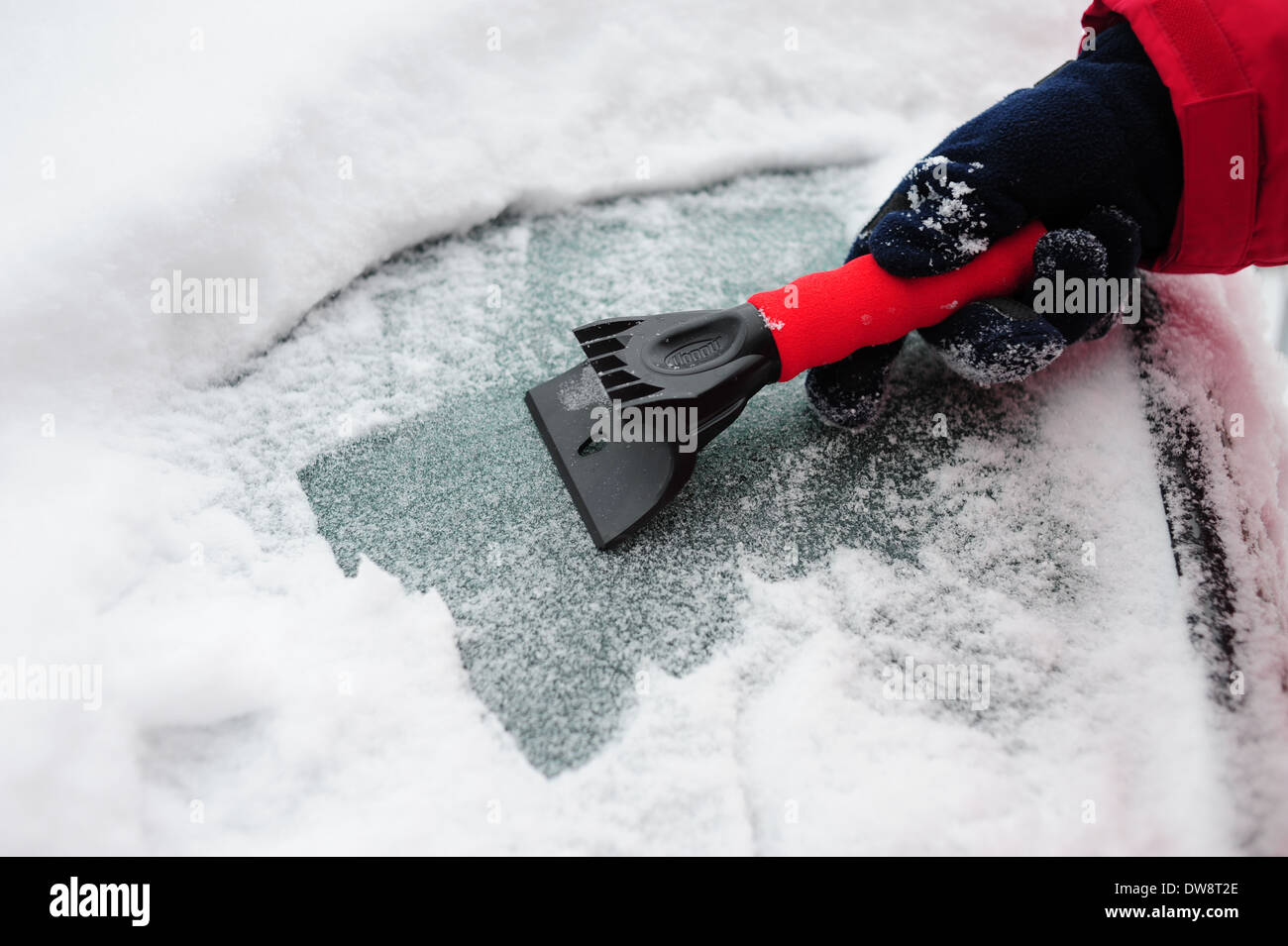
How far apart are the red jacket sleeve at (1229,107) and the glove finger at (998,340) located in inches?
8.3

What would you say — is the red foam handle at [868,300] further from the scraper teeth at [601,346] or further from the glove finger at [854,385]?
the scraper teeth at [601,346]

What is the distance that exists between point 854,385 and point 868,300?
0.10 m

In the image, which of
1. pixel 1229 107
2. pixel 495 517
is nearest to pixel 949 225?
pixel 1229 107

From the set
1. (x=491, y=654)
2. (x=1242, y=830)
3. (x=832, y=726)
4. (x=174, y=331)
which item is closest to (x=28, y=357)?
(x=174, y=331)

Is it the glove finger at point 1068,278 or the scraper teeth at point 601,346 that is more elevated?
the glove finger at point 1068,278

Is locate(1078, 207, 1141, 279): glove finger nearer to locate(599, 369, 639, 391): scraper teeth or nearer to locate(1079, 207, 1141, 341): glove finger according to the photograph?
locate(1079, 207, 1141, 341): glove finger

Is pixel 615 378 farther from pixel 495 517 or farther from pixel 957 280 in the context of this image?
pixel 957 280

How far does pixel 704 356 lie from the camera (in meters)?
0.75

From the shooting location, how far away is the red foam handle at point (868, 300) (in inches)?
29.9

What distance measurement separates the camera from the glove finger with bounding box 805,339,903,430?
0.83 m

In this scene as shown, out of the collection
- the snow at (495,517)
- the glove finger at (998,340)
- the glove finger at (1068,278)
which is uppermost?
the glove finger at (1068,278)

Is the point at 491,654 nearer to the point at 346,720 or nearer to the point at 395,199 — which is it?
the point at 346,720

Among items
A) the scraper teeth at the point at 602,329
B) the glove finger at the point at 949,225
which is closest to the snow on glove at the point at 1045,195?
the glove finger at the point at 949,225

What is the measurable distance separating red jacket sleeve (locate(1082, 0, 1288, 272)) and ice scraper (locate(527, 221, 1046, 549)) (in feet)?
0.53
